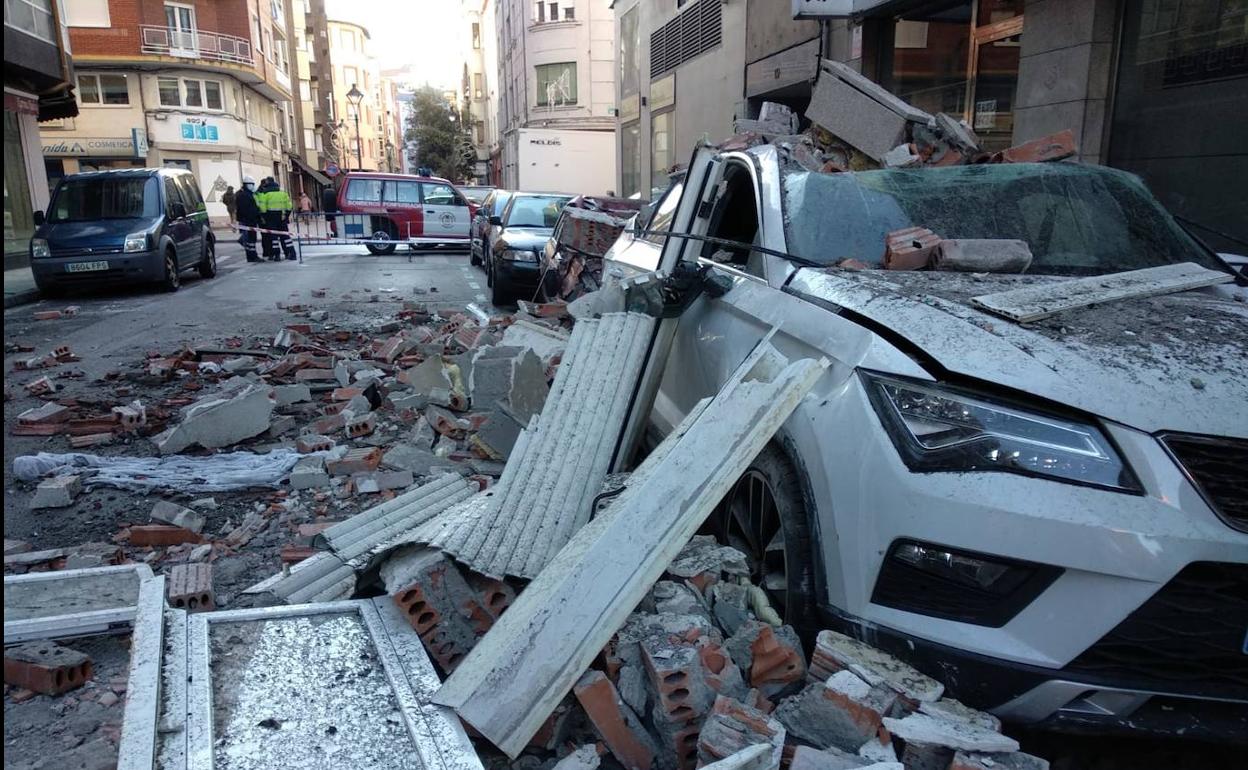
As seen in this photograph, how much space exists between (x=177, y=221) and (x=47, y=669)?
14651 millimetres

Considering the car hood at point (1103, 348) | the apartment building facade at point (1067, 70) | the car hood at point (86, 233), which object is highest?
the apartment building facade at point (1067, 70)

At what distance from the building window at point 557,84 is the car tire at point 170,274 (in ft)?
103

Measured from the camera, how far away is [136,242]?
14.4 meters

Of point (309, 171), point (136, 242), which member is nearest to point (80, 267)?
point (136, 242)

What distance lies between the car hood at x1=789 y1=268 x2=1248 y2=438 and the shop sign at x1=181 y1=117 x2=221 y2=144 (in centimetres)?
4604

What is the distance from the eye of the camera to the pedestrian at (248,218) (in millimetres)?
22031

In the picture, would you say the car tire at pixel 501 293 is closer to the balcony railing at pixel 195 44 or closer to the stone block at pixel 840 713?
the stone block at pixel 840 713

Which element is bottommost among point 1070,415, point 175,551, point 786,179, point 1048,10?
point 175,551

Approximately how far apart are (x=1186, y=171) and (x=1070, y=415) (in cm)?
709

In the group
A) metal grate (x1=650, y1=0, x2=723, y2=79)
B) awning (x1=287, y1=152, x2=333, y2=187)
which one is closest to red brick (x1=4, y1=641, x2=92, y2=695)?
metal grate (x1=650, y1=0, x2=723, y2=79)

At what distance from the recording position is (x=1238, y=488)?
2.12 m

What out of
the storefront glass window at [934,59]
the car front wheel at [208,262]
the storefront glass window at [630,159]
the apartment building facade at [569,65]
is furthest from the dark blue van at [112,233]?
the apartment building facade at [569,65]

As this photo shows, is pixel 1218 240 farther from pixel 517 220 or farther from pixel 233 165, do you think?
pixel 233 165

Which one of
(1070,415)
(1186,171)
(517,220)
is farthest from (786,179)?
(517,220)
